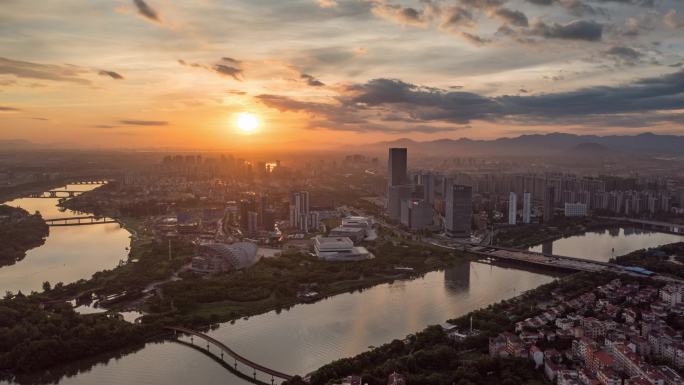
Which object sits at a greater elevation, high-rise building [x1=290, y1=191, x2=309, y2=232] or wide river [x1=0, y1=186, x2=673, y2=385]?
high-rise building [x1=290, y1=191, x2=309, y2=232]

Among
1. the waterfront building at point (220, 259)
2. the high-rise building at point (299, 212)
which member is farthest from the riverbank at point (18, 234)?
the high-rise building at point (299, 212)

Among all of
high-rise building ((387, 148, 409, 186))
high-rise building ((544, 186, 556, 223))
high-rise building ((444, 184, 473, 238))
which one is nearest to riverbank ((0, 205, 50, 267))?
high-rise building ((444, 184, 473, 238))

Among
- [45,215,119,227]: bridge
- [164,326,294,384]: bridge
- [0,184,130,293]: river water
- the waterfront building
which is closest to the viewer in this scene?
[164,326,294,384]: bridge

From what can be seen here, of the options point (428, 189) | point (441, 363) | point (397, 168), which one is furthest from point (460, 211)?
point (441, 363)

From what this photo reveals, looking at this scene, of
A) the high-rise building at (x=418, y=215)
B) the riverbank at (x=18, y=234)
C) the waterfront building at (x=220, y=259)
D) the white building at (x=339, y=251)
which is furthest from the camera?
the high-rise building at (x=418, y=215)

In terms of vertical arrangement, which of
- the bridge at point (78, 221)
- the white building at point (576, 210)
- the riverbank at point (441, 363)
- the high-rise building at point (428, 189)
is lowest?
the bridge at point (78, 221)

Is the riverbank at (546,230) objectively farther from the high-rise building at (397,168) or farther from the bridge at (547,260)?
the high-rise building at (397,168)

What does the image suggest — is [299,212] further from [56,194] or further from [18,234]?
[56,194]

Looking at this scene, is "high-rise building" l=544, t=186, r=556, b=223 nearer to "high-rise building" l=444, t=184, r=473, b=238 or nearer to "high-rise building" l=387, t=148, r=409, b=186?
"high-rise building" l=444, t=184, r=473, b=238
